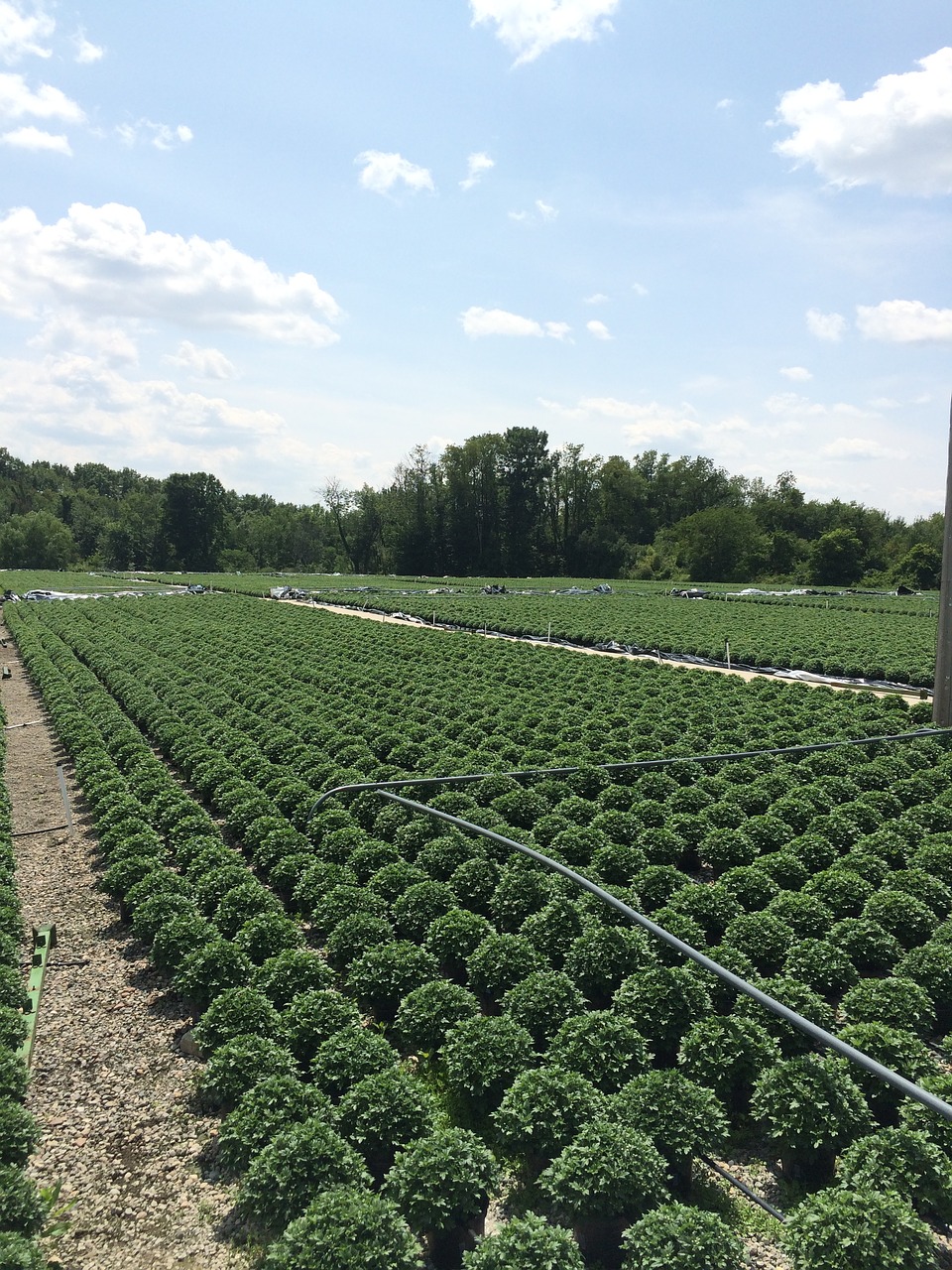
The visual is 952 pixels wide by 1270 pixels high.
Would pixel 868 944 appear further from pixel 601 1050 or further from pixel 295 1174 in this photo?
pixel 295 1174

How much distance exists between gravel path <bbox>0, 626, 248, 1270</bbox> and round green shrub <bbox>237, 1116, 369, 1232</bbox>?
441 millimetres

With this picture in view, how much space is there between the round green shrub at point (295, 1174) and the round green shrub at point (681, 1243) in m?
2.09

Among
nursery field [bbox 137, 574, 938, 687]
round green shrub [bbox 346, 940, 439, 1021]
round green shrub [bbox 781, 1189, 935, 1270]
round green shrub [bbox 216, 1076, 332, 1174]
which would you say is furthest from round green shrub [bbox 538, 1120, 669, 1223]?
nursery field [bbox 137, 574, 938, 687]

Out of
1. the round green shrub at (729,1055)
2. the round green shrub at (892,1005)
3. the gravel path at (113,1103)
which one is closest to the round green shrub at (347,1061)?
the gravel path at (113,1103)

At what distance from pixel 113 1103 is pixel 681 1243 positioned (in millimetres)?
5430

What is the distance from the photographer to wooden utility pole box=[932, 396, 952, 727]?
17703 millimetres

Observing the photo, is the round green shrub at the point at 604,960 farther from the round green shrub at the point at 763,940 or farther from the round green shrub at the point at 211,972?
the round green shrub at the point at 211,972

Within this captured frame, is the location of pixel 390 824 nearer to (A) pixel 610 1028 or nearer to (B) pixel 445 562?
(A) pixel 610 1028

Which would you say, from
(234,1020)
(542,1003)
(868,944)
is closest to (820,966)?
(868,944)

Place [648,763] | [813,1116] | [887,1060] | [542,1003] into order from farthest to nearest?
1. [648,763]
2. [542,1003]
3. [887,1060]
4. [813,1116]

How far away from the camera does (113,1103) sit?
25.3ft

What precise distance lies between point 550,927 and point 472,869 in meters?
1.74

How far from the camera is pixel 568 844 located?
12008 millimetres

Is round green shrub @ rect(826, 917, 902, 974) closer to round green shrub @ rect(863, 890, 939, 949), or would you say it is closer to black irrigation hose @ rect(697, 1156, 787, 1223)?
round green shrub @ rect(863, 890, 939, 949)
